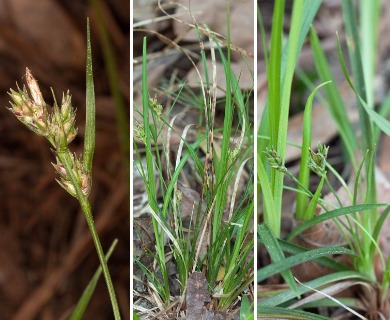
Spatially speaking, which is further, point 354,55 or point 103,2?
point 103,2

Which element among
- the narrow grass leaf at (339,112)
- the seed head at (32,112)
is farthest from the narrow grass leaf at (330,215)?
the seed head at (32,112)

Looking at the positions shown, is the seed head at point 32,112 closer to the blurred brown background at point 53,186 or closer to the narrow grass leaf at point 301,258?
the narrow grass leaf at point 301,258

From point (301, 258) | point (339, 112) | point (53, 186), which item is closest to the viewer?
point (301, 258)

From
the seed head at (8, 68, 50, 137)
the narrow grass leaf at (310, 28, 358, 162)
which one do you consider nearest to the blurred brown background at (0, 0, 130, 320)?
the narrow grass leaf at (310, 28, 358, 162)

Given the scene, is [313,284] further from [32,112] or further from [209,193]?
[32,112]

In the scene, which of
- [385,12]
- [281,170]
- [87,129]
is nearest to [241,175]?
[281,170]

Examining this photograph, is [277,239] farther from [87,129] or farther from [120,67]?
[120,67]

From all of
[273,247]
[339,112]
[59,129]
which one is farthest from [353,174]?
[59,129]

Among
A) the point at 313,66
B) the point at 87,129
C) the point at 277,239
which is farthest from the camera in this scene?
the point at 313,66
